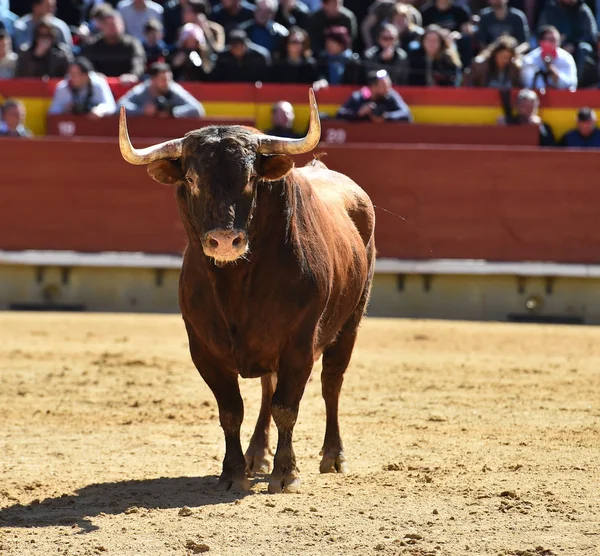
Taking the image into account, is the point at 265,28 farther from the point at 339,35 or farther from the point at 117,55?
the point at 117,55

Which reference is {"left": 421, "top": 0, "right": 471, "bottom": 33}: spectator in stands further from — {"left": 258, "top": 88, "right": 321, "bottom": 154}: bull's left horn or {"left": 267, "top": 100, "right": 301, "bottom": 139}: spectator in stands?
{"left": 258, "top": 88, "right": 321, "bottom": 154}: bull's left horn

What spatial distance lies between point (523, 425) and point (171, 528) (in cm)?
282

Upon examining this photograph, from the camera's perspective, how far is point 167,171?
17.4 feet

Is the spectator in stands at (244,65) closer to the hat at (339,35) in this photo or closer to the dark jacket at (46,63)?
the hat at (339,35)

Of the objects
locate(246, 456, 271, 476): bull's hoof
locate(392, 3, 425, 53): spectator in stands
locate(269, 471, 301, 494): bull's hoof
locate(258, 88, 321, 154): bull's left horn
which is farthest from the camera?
locate(392, 3, 425, 53): spectator in stands

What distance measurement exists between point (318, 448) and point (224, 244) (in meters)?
1.97

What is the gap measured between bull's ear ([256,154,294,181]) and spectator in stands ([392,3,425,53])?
25.5ft

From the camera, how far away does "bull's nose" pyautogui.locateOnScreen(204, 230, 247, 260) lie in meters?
4.95

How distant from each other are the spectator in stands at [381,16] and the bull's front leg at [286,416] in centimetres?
823

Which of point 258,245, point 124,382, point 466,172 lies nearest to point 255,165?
point 258,245

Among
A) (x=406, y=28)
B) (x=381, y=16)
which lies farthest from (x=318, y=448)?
(x=381, y=16)

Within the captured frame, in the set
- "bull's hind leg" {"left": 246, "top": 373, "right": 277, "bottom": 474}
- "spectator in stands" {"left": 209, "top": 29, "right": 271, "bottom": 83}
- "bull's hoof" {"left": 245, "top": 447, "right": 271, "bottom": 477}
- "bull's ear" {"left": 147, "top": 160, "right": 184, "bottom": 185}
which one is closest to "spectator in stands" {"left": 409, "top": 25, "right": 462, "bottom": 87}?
"spectator in stands" {"left": 209, "top": 29, "right": 271, "bottom": 83}

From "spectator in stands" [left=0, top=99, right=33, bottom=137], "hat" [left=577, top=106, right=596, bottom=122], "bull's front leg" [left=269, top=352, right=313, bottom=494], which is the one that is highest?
"hat" [left=577, top=106, right=596, bottom=122]

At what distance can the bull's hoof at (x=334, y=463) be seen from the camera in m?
6.03
